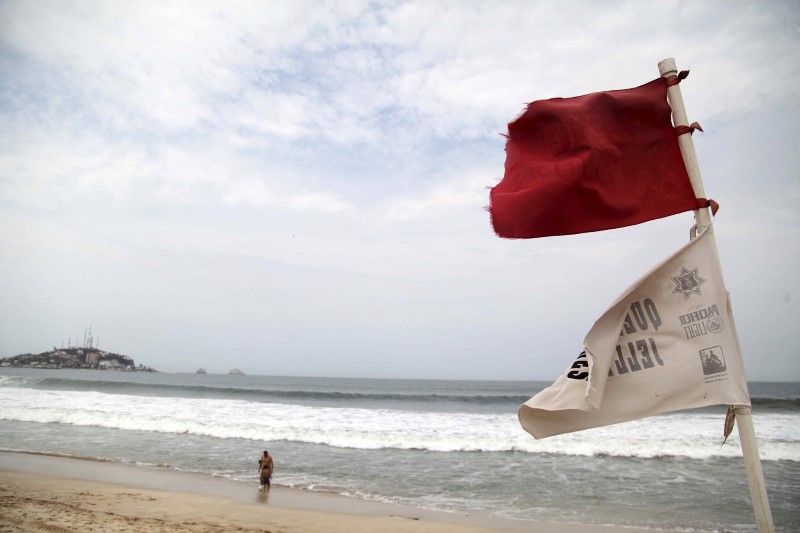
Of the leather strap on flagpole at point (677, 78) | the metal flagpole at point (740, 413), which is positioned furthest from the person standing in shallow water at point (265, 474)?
the leather strap on flagpole at point (677, 78)

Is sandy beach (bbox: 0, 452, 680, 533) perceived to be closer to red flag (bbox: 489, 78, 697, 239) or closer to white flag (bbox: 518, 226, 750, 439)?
white flag (bbox: 518, 226, 750, 439)

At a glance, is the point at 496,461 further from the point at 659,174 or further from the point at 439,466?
the point at 659,174

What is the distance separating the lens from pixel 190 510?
10.0 m

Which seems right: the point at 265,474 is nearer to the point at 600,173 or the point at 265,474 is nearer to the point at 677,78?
the point at 600,173

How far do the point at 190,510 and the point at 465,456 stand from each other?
9.56 m

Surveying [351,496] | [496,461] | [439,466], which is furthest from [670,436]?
[351,496]

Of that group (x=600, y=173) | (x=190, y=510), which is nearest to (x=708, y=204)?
(x=600, y=173)

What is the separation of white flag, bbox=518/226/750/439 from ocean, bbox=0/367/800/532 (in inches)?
317

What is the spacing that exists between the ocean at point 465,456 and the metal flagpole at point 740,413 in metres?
8.04

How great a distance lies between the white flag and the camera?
3.17 m

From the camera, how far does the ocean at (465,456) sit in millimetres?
11391

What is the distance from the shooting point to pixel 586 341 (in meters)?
3.34

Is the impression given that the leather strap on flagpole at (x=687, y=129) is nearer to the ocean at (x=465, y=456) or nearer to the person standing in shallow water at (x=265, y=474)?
the ocean at (x=465, y=456)

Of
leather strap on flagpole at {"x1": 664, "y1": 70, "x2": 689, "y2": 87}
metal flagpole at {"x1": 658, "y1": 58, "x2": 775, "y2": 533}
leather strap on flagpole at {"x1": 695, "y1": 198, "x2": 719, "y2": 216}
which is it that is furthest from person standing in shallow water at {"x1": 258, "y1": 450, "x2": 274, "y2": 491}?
leather strap on flagpole at {"x1": 664, "y1": 70, "x2": 689, "y2": 87}
